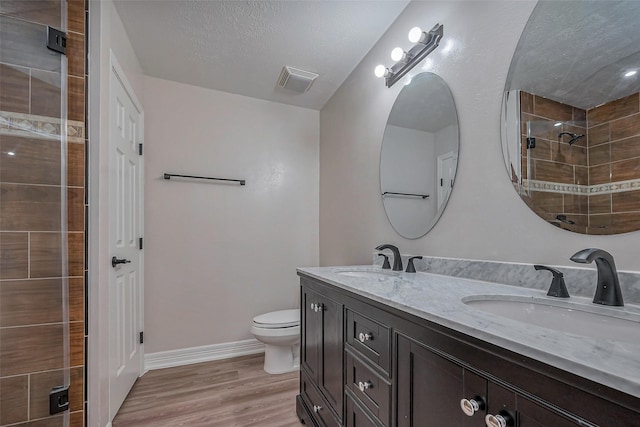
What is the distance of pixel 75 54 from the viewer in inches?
57.5

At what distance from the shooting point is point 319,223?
3.03 m

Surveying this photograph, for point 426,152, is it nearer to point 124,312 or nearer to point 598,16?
point 598,16

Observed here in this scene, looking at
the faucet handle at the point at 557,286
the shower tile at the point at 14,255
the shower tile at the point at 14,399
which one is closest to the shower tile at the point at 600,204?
the faucet handle at the point at 557,286

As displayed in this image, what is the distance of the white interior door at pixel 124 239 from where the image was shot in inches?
67.4

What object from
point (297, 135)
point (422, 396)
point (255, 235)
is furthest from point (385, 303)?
point (297, 135)

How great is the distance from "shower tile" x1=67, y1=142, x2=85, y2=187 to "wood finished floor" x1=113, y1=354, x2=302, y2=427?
1389mm

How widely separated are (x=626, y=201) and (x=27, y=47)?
2.46 meters

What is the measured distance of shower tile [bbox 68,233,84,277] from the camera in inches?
56.6

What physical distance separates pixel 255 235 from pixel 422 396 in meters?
2.22

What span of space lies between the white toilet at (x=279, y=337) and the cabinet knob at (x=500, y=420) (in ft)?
Answer: 5.84

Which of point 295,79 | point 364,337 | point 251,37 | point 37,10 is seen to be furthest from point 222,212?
point 364,337

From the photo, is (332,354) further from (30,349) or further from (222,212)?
(222,212)

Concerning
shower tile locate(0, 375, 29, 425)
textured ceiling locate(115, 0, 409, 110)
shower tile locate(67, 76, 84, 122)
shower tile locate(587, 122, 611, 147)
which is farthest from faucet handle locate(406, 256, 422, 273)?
shower tile locate(0, 375, 29, 425)

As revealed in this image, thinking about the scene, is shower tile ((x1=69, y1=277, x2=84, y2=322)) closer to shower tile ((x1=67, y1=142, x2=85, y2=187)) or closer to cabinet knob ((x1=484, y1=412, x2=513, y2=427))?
shower tile ((x1=67, y1=142, x2=85, y2=187))
